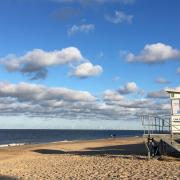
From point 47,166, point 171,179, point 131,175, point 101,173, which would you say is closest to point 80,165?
point 47,166

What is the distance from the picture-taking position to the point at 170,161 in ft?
79.2

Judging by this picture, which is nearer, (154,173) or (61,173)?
(154,173)

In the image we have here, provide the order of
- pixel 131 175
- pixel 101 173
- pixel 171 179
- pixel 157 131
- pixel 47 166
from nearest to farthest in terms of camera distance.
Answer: pixel 171 179 < pixel 131 175 < pixel 101 173 < pixel 47 166 < pixel 157 131

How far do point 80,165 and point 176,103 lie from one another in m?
6.80

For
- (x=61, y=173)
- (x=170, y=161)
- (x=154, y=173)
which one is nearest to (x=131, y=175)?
(x=154, y=173)

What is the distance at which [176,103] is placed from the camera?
84.5 ft

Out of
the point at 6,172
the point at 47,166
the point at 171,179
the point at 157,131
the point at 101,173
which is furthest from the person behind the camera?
the point at 157,131

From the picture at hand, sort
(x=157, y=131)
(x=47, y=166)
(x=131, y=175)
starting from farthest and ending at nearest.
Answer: (x=157, y=131)
(x=47, y=166)
(x=131, y=175)

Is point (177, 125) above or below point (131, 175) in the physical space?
above

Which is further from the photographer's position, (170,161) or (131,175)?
(170,161)

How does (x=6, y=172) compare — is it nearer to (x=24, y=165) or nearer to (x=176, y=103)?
(x=24, y=165)

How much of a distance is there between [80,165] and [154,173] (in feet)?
19.5

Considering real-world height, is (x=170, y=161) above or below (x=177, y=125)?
below

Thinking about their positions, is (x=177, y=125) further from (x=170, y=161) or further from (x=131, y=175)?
(x=131, y=175)
